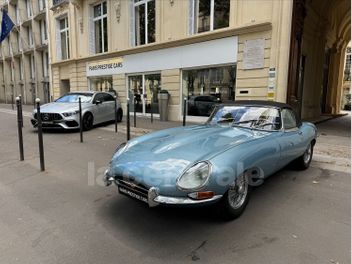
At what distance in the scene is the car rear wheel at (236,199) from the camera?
3112mm

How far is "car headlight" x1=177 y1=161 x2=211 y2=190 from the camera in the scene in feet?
9.20

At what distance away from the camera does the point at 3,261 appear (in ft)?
8.25

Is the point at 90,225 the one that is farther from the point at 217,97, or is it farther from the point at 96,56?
the point at 96,56

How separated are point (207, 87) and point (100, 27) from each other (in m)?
8.89

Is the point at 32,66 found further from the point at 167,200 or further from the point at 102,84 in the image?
the point at 167,200

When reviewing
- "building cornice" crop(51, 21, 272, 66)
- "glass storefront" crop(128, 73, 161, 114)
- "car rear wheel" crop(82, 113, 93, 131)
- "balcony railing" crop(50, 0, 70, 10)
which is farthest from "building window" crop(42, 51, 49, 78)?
"car rear wheel" crop(82, 113, 93, 131)

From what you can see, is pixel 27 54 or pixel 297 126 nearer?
pixel 297 126

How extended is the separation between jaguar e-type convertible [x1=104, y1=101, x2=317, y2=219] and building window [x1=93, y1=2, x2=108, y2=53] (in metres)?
14.4

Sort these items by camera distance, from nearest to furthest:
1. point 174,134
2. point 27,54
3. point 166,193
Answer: point 166,193 < point 174,134 < point 27,54

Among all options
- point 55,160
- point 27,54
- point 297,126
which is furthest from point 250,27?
point 27,54

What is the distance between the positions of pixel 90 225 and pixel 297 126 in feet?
12.3

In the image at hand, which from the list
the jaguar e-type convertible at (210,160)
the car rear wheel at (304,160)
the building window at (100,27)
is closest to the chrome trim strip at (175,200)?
the jaguar e-type convertible at (210,160)

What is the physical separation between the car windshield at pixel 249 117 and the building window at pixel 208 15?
7.86 meters

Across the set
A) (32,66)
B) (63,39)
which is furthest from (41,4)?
(63,39)
